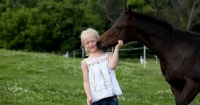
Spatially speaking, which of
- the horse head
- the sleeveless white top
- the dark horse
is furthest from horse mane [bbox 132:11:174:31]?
the sleeveless white top

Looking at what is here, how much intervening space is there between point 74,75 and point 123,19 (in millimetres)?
13174

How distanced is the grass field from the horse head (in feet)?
13.8

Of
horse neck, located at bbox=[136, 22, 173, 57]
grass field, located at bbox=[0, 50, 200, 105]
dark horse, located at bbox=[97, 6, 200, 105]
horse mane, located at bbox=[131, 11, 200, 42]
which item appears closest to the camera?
dark horse, located at bbox=[97, 6, 200, 105]

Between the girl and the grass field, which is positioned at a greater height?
the girl

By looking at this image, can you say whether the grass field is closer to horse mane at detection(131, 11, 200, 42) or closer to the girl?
horse mane at detection(131, 11, 200, 42)

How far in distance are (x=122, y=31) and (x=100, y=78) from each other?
63.7 inches

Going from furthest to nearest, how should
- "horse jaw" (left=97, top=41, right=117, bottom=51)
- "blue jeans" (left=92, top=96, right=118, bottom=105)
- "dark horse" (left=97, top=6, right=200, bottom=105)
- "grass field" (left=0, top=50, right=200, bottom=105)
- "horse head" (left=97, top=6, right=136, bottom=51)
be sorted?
1. "grass field" (left=0, top=50, right=200, bottom=105)
2. "dark horse" (left=97, top=6, right=200, bottom=105)
3. "horse head" (left=97, top=6, right=136, bottom=51)
4. "horse jaw" (left=97, top=41, right=117, bottom=51)
5. "blue jeans" (left=92, top=96, right=118, bottom=105)

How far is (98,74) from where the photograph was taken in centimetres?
633

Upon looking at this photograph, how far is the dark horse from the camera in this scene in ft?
25.4

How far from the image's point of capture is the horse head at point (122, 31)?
7.50 m

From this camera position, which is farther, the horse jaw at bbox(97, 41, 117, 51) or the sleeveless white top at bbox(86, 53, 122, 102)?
the horse jaw at bbox(97, 41, 117, 51)

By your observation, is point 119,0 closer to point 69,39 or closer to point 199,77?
point 69,39

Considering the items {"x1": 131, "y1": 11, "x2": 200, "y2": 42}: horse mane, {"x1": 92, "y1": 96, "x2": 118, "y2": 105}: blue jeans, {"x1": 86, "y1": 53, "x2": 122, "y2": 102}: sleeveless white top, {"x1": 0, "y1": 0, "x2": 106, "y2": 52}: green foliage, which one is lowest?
{"x1": 0, "y1": 0, "x2": 106, "y2": 52}: green foliage

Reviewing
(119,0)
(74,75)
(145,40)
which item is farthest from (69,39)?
(145,40)
